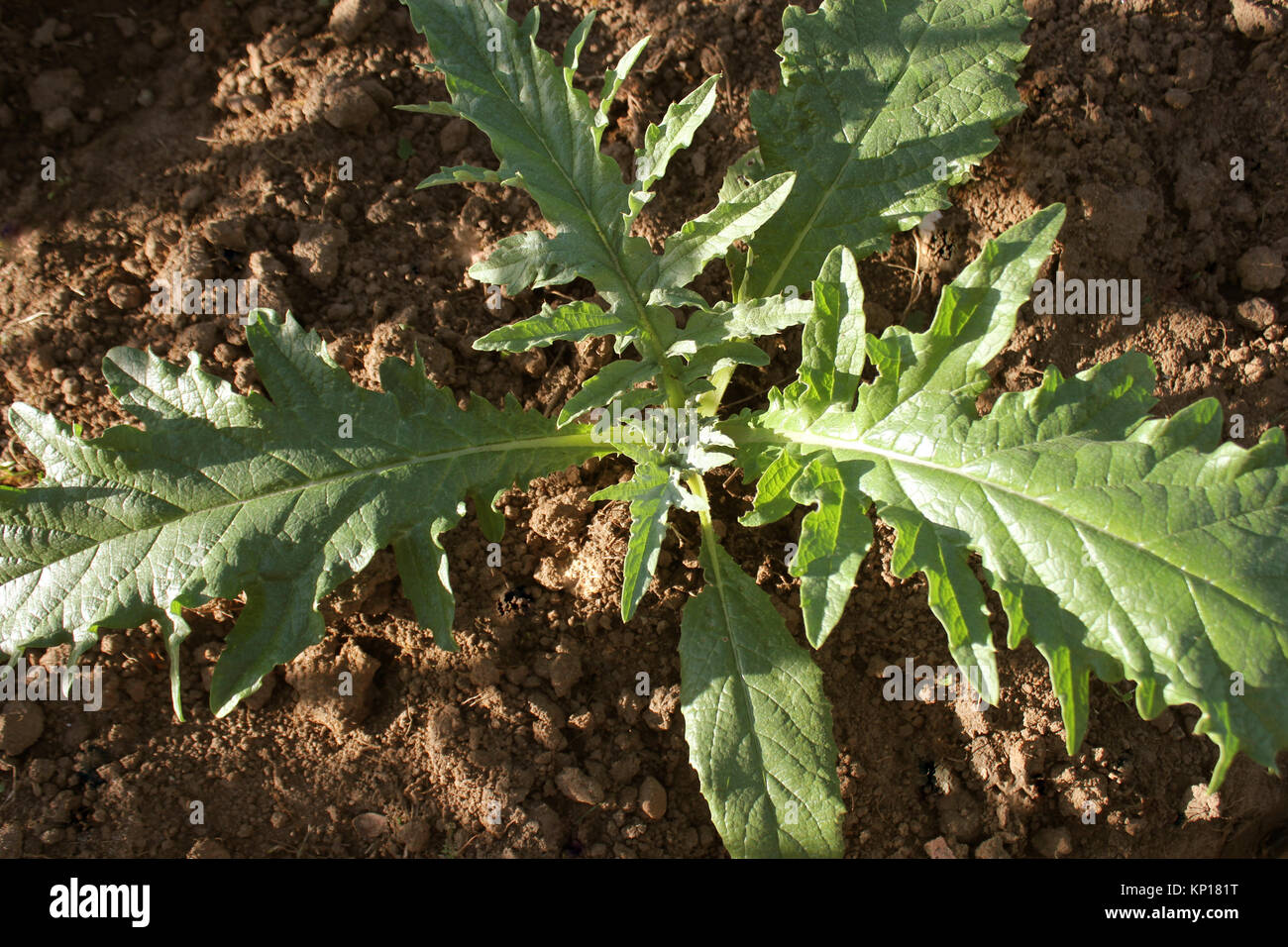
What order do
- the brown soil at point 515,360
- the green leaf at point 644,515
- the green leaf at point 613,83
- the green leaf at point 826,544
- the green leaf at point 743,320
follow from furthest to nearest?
the brown soil at point 515,360, the green leaf at point 743,320, the green leaf at point 613,83, the green leaf at point 644,515, the green leaf at point 826,544

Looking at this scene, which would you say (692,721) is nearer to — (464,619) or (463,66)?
(464,619)

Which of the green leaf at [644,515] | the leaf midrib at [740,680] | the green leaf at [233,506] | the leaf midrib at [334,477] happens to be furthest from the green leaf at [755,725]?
the green leaf at [233,506]

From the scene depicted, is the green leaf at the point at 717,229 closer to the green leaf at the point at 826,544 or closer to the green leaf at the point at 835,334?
the green leaf at the point at 835,334

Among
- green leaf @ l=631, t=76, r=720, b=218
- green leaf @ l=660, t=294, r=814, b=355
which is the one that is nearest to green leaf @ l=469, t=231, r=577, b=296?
green leaf @ l=631, t=76, r=720, b=218

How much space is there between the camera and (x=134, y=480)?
2.30 meters

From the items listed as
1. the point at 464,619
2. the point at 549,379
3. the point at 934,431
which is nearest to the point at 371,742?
the point at 464,619

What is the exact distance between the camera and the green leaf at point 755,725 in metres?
2.38

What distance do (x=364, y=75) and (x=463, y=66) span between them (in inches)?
36.5

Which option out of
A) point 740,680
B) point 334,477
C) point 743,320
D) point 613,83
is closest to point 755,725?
point 740,680

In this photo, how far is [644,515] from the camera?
228cm

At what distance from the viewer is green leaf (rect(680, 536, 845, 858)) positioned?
2383 mm

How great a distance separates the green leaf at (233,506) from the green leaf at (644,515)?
1.61 feet

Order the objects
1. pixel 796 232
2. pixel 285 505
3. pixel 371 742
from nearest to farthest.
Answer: pixel 285 505 → pixel 371 742 → pixel 796 232

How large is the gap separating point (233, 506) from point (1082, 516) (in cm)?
213
